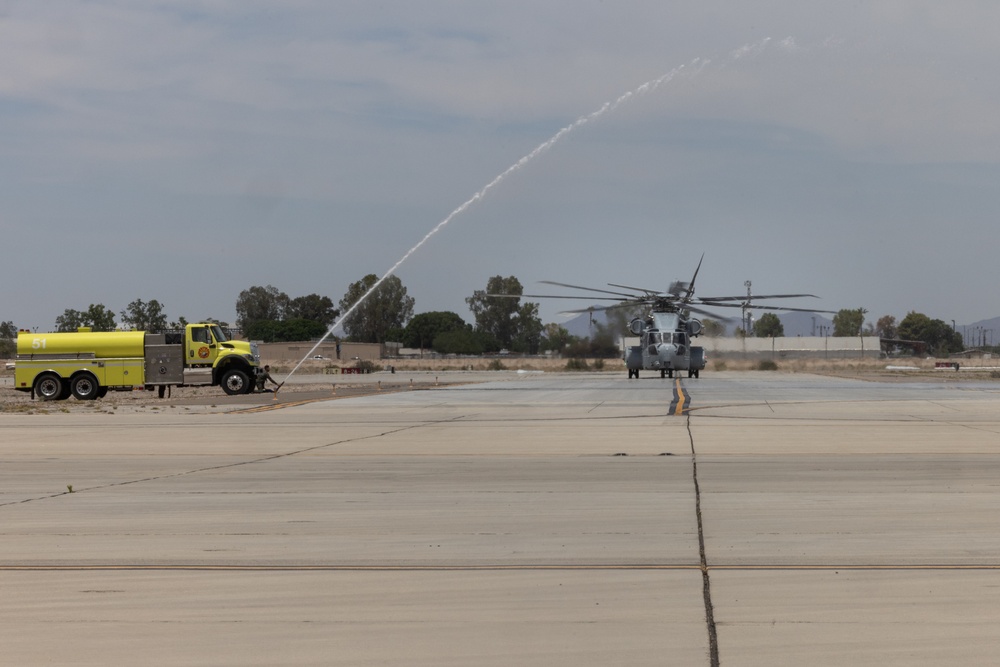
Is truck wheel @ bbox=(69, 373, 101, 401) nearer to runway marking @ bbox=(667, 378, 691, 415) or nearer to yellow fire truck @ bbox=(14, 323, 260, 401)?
yellow fire truck @ bbox=(14, 323, 260, 401)

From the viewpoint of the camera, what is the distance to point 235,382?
46.2 meters

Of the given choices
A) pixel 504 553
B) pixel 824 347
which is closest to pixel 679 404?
pixel 504 553

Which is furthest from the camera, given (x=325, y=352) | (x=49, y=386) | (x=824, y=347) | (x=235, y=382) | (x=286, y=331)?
(x=824, y=347)

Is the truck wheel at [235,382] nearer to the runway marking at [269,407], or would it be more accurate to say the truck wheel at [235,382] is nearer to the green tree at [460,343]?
the runway marking at [269,407]

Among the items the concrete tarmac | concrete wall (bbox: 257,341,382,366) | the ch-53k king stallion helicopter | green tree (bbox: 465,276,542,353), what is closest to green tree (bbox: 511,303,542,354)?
green tree (bbox: 465,276,542,353)

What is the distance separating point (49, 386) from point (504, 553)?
38688mm

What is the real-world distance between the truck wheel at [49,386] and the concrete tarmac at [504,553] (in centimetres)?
2356

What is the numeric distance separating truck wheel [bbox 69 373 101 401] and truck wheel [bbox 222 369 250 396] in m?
5.02

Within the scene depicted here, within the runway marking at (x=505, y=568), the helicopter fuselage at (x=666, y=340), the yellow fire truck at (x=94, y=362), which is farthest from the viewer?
the helicopter fuselage at (x=666, y=340)

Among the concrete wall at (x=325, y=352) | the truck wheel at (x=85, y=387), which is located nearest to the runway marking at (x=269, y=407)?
the truck wheel at (x=85, y=387)

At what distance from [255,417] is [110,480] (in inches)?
614

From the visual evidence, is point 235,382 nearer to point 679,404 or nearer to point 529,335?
point 679,404

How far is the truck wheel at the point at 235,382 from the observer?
45938 millimetres

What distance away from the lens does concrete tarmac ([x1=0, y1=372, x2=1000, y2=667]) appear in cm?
697
